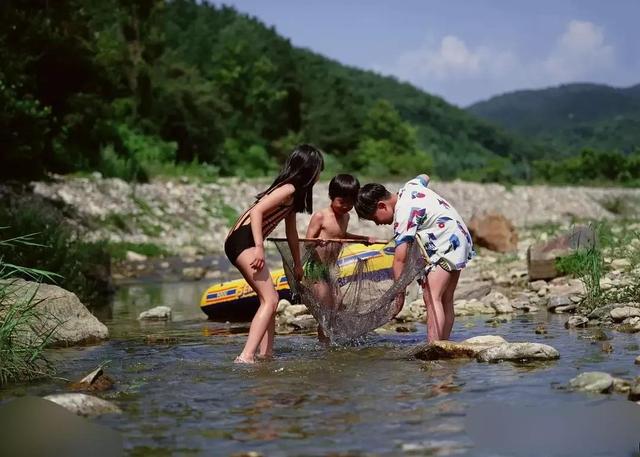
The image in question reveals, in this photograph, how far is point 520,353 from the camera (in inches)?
277

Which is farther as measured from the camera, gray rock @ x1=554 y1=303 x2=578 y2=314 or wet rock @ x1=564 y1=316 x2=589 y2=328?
gray rock @ x1=554 y1=303 x2=578 y2=314

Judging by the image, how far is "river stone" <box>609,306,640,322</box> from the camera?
8930mm

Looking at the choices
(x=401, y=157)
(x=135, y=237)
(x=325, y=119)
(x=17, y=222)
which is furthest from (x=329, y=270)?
(x=401, y=157)

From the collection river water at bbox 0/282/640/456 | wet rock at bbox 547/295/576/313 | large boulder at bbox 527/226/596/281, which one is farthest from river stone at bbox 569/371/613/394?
large boulder at bbox 527/226/596/281

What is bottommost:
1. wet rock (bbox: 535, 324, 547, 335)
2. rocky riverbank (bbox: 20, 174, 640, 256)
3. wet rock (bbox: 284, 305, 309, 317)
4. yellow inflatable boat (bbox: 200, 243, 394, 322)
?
wet rock (bbox: 535, 324, 547, 335)

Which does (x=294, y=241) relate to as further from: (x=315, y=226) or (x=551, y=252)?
(x=551, y=252)

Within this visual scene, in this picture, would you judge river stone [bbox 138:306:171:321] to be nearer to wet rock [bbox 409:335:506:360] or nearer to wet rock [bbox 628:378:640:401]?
wet rock [bbox 409:335:506:360]

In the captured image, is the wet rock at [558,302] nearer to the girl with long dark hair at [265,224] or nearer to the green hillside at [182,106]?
the girl with long dark hair at [265,224]

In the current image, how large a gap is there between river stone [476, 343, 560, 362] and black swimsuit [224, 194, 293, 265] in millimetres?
2000

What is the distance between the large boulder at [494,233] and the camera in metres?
21.3

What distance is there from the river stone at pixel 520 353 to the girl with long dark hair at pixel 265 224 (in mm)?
1795

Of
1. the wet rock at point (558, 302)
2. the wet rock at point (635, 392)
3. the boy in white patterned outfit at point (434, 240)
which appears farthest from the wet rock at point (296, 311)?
the wet rock at point (635, 392)

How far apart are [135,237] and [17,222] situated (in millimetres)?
12554

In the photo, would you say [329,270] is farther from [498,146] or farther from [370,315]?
[498,146]
